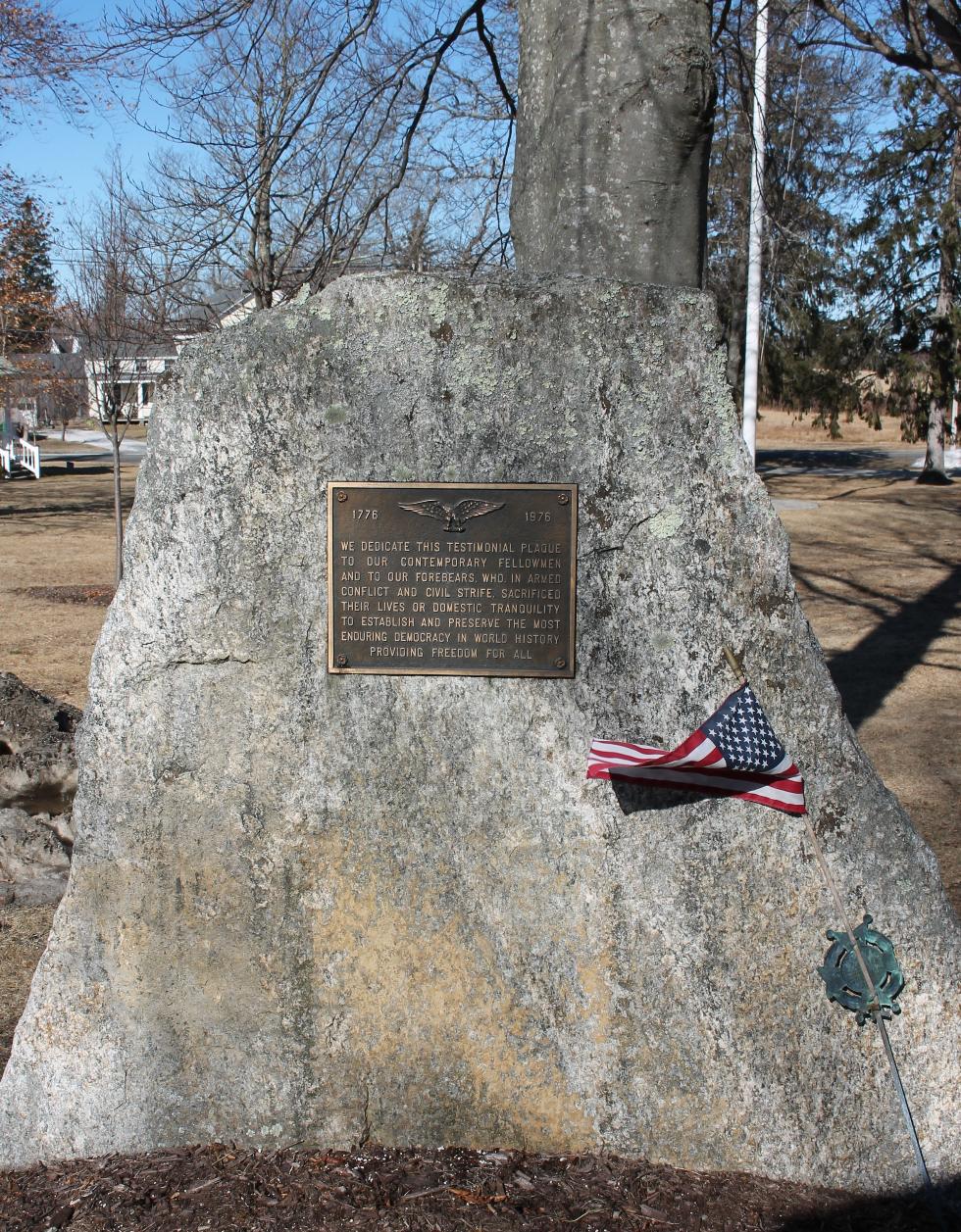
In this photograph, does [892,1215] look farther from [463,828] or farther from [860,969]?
[463,828]

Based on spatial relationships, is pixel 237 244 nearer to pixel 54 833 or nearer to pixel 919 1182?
pixel 54 833

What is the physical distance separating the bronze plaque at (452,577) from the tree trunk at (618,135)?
1459 millimetres

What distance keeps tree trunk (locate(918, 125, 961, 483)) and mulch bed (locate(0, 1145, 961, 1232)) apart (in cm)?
2160

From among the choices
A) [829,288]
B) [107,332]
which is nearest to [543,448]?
[107,332]

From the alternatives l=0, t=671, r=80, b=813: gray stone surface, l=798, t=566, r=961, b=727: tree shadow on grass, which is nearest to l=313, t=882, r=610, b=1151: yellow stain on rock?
l=0, t=671, r=80, b=813: gray stone surface

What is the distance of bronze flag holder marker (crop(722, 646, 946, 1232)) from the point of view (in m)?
3.18

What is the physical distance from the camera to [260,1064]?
3.30 meters

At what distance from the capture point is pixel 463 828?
3.25 metres

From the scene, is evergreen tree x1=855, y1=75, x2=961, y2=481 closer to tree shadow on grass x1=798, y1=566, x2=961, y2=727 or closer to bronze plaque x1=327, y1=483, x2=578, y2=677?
tree shadow on grass x1=798, y1=566, x2=961, y2=727

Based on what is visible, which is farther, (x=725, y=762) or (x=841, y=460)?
(x=841, y=460)

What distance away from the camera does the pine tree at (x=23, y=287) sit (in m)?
19.6

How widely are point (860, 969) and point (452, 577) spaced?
1.59m

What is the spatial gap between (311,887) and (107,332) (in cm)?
966

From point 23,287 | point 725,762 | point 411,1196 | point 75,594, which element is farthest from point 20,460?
point 725,762
